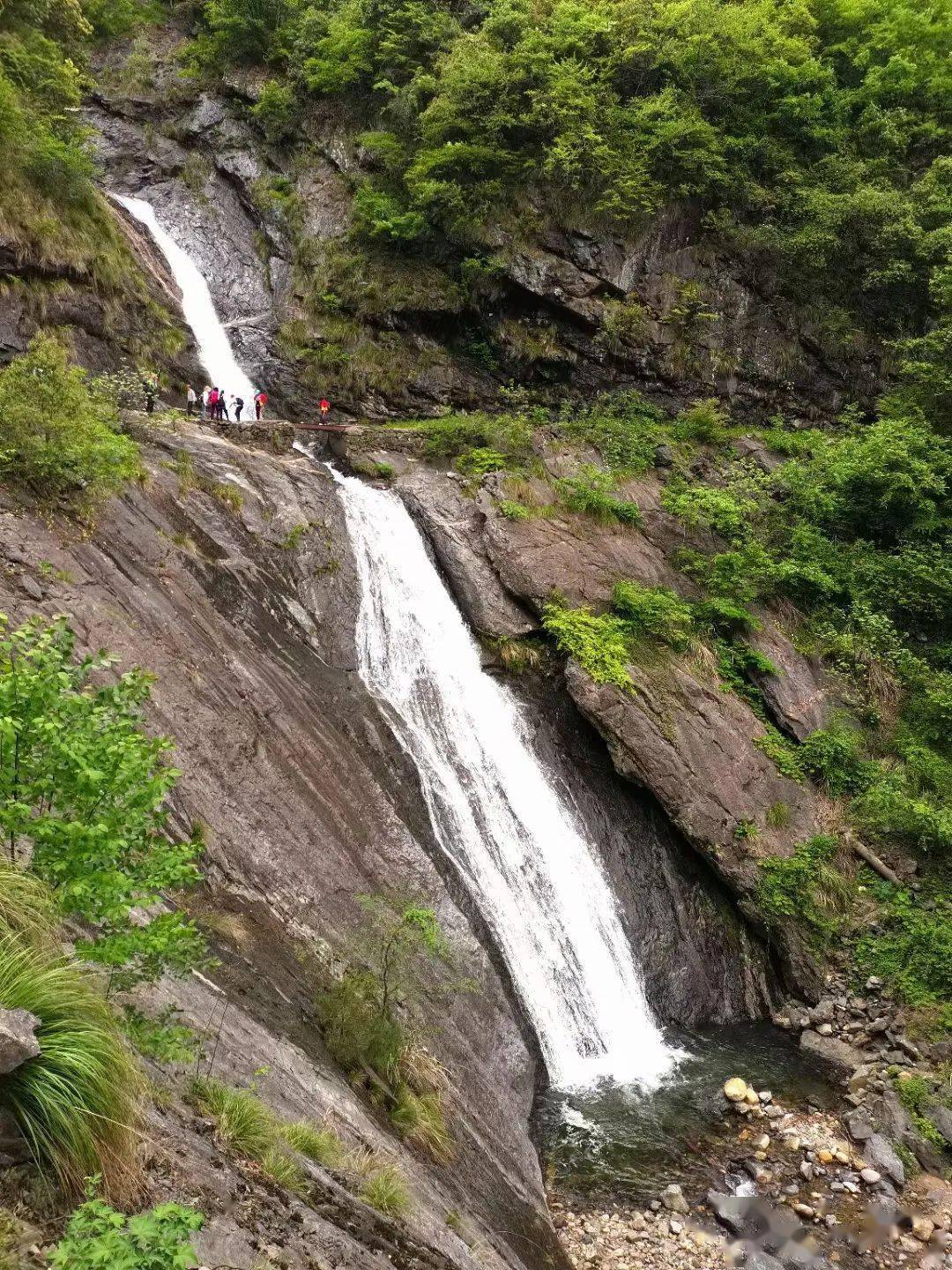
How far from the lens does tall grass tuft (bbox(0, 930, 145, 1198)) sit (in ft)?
10.7

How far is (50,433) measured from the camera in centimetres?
1041

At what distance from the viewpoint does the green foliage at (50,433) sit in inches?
400

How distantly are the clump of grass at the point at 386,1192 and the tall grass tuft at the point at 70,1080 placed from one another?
7.58 feet

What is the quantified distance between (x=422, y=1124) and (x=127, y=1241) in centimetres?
510

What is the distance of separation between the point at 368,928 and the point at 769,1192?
5433 millimetres

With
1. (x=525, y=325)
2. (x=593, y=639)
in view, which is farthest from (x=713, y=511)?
(x=525, y=325)

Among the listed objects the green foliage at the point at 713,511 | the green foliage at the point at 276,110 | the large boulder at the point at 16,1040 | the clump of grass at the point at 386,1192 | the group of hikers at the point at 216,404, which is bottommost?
the clump of grass at the point at 386,1192

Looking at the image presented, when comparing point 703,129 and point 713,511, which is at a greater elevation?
point 703,129

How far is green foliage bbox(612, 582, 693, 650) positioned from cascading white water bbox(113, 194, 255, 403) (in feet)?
37.5

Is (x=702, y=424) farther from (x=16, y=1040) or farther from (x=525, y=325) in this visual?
(x=16, y=1040)

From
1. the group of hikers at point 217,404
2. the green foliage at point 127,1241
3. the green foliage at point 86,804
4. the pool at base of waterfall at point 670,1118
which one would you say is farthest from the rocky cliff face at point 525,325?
the green foliage at point 127,1241

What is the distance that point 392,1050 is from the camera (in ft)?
24.7

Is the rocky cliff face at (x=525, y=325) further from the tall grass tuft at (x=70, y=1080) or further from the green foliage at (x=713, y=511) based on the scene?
the tall grass tuft at (x=70, y=1080)

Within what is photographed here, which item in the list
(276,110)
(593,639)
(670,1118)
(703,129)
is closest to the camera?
(670,1118)
